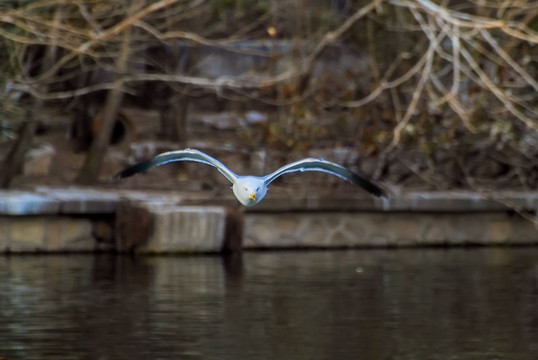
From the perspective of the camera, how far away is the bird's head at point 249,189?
6875mm

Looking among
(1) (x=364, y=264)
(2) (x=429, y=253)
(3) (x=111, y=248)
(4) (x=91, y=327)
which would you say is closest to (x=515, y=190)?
(2) (x=429, y=253)

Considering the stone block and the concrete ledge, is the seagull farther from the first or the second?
the concrete ledge

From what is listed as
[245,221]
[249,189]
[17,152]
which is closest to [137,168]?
[249,189]

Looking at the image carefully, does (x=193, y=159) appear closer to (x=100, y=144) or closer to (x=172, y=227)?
(x=172, y=227)

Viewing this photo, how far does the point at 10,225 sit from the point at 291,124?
523 cm

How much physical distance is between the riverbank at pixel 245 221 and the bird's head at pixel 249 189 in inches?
342

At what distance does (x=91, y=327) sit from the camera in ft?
33.9

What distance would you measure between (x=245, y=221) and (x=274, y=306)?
15.8 ft

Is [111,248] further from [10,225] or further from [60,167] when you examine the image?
[60,167]

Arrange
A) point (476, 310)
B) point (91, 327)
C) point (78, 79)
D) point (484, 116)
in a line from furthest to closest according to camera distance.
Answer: point (78, 79) → point (484, 116) → point (476, 310) → point (91, 327)

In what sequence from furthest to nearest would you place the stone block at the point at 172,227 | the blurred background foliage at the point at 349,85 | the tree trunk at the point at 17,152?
the tree trunk at the point at 17,152
the blurred background foliage at the point at 349,85
the stone block at the point at 172,227

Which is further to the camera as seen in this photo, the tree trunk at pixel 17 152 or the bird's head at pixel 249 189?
the tree trunk at pixel 17 152

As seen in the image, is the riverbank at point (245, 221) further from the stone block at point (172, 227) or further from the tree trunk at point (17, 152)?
the tree trunk at point (17, 152)

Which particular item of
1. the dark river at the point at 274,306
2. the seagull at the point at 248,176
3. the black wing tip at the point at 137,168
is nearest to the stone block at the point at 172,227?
the dark river at the point at 274,306
